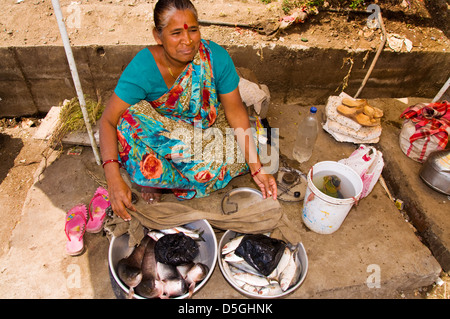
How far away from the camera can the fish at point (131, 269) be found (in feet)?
6.17

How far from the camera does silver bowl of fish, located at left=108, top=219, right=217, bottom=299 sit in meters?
1.88

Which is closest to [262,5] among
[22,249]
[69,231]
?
[69,231]

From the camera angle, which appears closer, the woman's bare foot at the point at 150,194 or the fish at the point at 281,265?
the fish at the point at 281,265

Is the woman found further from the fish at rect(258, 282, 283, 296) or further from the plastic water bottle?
the plastic water bottle

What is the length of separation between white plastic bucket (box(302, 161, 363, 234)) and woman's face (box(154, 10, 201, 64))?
112 cm

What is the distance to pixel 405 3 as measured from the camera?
3.95 meters

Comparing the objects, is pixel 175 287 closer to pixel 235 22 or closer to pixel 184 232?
pixel 184 232

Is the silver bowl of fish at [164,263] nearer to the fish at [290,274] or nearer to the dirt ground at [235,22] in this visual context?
the fish at [290,274]

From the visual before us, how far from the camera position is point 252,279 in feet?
6.44

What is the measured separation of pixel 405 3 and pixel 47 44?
414 centimetres

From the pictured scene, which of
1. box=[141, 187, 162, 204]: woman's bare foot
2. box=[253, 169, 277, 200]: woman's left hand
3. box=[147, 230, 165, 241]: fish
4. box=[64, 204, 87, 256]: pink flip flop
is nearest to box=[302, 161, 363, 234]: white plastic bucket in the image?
box=[253, 169, 277, 200]: woman's left hand

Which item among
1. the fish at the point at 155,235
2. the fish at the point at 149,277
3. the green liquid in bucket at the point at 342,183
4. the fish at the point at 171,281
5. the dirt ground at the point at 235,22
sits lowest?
the fish at the point at 171,281

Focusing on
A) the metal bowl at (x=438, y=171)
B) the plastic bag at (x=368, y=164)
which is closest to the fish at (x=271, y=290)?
the plastic bag at (x=368, y=164)

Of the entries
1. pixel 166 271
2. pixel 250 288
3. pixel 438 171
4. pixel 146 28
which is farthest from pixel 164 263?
pixel 146 28
